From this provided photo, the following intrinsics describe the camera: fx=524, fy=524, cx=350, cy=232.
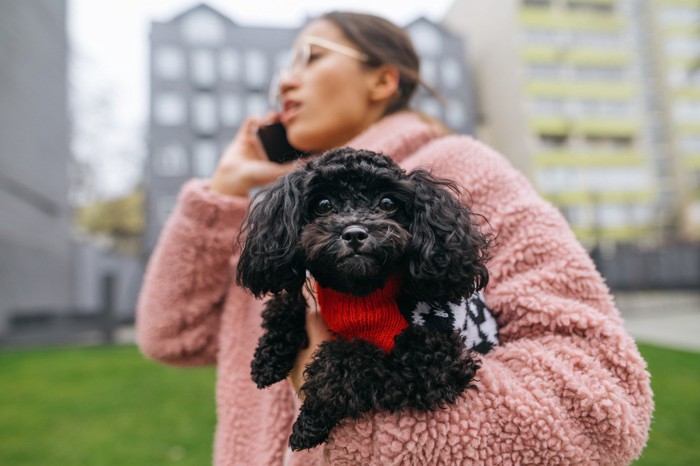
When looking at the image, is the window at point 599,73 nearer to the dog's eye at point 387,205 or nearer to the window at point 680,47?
the window at point 680,47

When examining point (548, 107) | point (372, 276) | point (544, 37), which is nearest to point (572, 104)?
point (548, 107)

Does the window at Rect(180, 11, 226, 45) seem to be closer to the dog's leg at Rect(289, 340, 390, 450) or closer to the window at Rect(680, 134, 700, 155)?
the window at Rect(680, 134, 700, 155)

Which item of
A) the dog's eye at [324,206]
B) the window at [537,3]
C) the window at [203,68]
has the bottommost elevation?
the dog's eye at [324,206]

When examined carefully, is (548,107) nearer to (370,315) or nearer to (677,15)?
(677,15)

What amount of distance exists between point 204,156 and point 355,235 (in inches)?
1229

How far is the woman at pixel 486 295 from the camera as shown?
982mm

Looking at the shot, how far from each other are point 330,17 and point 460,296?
110 cm

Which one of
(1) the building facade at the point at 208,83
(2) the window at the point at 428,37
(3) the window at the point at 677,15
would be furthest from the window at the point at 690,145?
(2) the window at the point at 428,37

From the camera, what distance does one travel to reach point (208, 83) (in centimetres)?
3098

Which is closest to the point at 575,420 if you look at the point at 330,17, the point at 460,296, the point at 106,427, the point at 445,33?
the point at 460,296

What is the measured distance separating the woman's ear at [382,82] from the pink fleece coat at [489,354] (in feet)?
0.41

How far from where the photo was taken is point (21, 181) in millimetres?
14320

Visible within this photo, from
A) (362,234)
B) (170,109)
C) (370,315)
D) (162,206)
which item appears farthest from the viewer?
(170,109)

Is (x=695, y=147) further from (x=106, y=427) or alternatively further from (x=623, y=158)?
(x=106, y=427)
